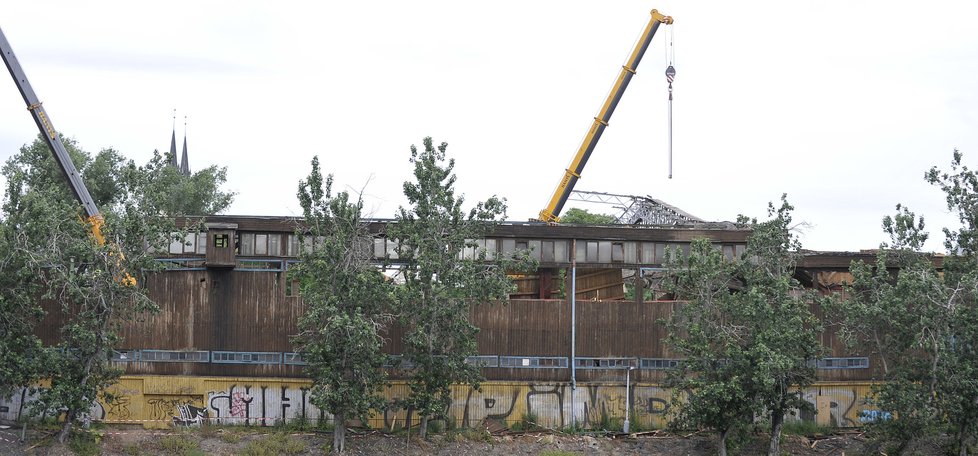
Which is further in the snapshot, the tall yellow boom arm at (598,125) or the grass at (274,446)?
the tall yellow boom arm at (598,125)

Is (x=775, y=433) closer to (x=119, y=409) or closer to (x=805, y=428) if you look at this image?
(x=805, y=428)

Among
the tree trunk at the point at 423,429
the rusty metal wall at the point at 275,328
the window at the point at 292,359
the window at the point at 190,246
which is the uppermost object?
the window at the point at 190,246

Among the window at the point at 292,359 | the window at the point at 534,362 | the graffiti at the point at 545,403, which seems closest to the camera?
the window at the point at 292,359

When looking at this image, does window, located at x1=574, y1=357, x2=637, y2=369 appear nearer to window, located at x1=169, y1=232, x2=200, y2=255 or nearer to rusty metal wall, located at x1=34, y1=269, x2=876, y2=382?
rusty metal wall, located at x1=34, y1=269, x2=876, y2=382

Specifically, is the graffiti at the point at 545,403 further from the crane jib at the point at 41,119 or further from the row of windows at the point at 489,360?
the crane jib at the point at 41,119

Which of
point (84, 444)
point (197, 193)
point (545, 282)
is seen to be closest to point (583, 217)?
point (197, 193)

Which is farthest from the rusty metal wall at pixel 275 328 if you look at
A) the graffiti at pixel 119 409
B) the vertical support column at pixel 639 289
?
the graffiti at pixel 119 409

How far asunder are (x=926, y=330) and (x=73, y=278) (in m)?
31.7

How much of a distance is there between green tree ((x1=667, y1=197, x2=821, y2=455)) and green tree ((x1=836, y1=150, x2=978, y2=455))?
2369 mm

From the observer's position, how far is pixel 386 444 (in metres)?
39.4

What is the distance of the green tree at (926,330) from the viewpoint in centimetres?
3719

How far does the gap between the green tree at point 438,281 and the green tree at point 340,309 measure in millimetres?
1243

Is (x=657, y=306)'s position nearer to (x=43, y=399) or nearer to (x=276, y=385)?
(x=276, y=385)

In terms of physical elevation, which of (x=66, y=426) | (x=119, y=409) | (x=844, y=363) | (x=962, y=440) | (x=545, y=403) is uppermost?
(x=844, y=363)
